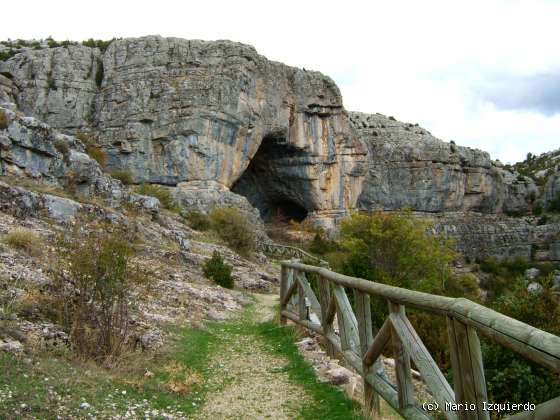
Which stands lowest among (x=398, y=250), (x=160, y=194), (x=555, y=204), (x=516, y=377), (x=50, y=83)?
(x=398, y=250)

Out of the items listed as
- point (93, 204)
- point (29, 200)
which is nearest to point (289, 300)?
point (29, 200)

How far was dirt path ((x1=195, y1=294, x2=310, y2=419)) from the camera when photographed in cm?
427

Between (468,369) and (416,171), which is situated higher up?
(416,171)

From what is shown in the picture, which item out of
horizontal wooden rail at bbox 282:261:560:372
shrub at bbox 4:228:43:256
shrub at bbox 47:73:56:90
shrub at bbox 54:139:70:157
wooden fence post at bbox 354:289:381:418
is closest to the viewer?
horizontal wooden rail at bbox 282:261:560:372

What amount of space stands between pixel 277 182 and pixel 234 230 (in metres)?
24.4

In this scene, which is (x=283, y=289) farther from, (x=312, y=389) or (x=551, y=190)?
(x=551, y=190)

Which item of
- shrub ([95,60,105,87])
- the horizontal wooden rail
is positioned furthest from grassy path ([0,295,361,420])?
shrub ([95,60,105,87])

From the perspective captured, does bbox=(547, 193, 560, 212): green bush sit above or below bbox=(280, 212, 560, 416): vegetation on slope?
above

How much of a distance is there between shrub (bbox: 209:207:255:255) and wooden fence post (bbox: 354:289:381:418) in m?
20.5

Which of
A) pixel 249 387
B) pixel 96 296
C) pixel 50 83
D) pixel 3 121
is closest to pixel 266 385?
pixel 249 387

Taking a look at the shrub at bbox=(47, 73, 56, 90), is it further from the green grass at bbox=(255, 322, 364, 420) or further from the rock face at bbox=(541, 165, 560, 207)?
the rock face at bbox=(541, 165, 560, 207)

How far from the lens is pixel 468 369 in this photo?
2408mm

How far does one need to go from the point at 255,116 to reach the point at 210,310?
107ft

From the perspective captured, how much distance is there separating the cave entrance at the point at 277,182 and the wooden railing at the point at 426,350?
40231 millimetres
